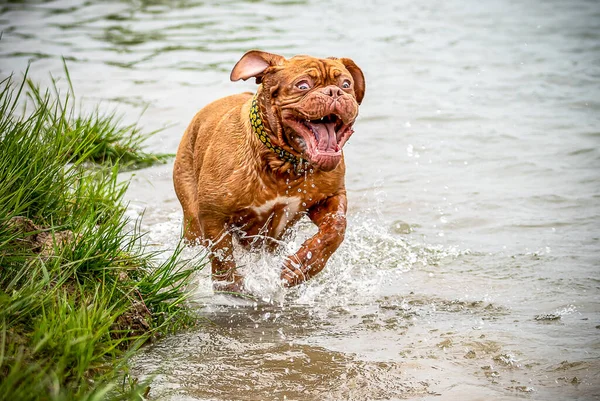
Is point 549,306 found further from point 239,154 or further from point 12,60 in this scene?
point 12,60

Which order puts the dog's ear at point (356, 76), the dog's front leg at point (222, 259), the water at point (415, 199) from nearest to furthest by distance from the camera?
the water at point (415, 199), the dog's ear at point (356, 76), the dog's front leg at point (222, 259)

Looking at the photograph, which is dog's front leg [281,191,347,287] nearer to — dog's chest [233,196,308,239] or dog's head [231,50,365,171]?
dog's chest [233,196,308,239]

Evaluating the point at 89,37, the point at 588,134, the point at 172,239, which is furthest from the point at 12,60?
the point at 588,134

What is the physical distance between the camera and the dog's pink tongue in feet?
14.9

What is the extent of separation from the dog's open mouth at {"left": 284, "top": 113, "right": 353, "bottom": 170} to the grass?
2.97 feet

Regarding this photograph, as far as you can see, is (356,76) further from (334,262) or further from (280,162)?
(334,262)

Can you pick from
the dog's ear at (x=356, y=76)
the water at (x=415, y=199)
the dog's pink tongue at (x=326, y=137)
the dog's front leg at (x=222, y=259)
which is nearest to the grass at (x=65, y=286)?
the water at (x=415, y=199)

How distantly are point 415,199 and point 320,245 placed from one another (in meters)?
2.72

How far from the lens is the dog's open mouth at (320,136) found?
14.7 feet

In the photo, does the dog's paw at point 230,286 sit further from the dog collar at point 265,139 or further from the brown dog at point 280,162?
the dog collar at point 265,139

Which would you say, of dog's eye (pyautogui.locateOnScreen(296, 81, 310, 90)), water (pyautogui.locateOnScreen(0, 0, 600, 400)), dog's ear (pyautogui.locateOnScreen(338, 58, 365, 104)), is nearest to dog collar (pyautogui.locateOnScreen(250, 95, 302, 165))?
dog's eye (pyautogui.locateOnScreen(296, 81, 310, 90))

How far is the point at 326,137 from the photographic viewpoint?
4.57 meters

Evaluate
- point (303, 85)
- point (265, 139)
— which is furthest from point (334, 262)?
point (303, 85)

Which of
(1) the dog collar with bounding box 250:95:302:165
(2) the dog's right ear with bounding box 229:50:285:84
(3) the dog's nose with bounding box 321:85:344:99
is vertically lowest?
(1) the dog collar with bounding box 250:95:302:165
